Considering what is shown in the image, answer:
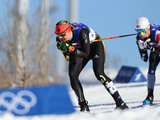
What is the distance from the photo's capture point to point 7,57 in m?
12.4

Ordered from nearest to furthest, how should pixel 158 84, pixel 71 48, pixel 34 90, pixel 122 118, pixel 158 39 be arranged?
1. pixel 122 118
2. pixel 34 90
3. pixel 71 48
4. pixel 158 39
5. pixel 158 84

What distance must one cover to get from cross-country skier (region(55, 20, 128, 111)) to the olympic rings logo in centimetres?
116

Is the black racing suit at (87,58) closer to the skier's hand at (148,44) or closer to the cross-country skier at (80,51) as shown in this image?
the cross-country skier at (80,51)

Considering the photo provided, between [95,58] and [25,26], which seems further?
[25,26]

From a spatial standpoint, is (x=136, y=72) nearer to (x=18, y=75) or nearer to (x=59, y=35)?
(x=18, y=75)

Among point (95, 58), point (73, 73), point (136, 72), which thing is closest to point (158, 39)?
point (95, 58)

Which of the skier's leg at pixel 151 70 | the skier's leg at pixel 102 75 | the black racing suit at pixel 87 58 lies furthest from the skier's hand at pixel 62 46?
the skier's leg at pixel 151 70

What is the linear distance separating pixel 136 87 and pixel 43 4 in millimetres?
3408

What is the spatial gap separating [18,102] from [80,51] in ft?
4.53

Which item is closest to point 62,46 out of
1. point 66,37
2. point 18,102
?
point 66,37

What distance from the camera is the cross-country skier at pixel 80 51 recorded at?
6387 mm

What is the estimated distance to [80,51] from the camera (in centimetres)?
640

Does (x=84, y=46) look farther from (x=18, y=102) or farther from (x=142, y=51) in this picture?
(x=18, y=102)

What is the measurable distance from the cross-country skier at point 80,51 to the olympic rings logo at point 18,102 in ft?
3.81
